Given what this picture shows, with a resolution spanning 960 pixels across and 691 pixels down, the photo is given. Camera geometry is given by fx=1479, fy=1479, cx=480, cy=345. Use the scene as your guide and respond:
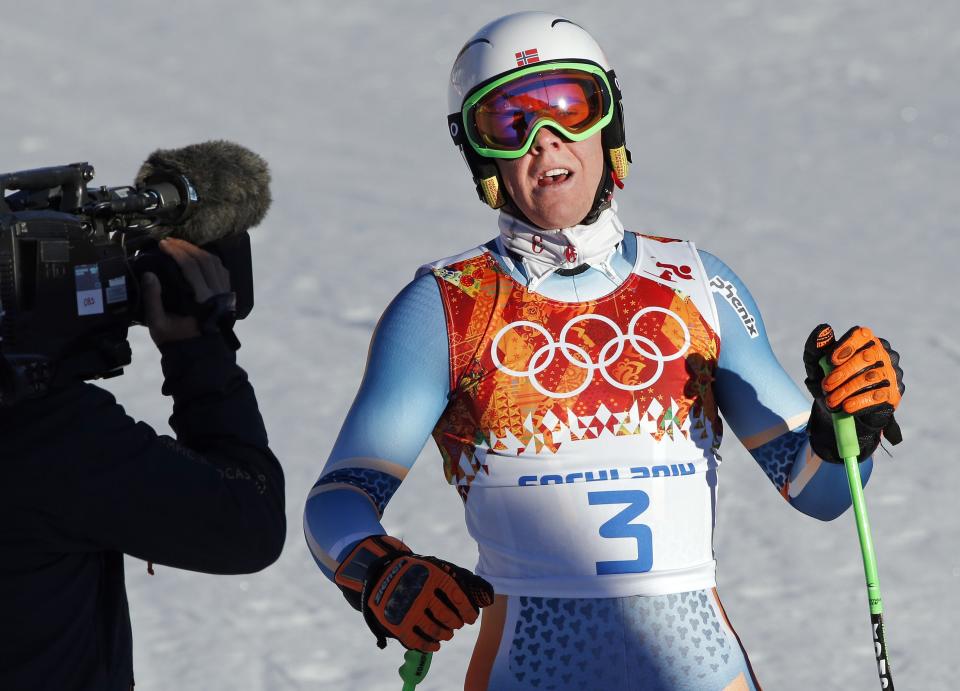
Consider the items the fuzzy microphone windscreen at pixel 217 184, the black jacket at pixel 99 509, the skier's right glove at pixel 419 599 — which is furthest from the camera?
the fuzzy microphone windscreen at pixel 217 184

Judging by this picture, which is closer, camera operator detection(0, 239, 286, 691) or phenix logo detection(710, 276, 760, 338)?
camera operator detection(0, 239, 286, 691)

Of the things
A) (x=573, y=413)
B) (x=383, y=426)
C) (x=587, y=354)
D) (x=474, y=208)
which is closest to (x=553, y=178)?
(x=587, y=354)

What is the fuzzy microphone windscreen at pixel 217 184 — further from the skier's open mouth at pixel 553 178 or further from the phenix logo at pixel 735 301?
the phenix logo at pixel 735 301

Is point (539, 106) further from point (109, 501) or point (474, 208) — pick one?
point (474, 208)

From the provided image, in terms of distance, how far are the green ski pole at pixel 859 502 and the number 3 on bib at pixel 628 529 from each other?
460 millimetres

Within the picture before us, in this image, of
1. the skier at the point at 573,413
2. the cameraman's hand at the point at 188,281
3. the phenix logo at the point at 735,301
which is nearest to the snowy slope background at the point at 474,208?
the skier at the point at 573,413

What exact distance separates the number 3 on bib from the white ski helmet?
717 mm

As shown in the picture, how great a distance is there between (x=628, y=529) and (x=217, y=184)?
48.4 inches

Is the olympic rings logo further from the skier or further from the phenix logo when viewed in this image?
the phenix logo

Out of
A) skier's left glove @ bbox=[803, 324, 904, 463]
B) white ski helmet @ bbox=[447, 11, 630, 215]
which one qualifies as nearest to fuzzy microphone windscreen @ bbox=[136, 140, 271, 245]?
white ski helmet @ bbox=[447, 11, 630, 215]

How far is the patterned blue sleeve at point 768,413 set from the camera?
3.38 m

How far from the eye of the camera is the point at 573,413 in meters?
3.43

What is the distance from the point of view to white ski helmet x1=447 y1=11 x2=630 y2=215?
11.8 ft

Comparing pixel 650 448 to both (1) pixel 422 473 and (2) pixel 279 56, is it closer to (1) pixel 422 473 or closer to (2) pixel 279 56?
(1) pixel 422 473
